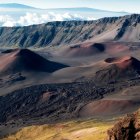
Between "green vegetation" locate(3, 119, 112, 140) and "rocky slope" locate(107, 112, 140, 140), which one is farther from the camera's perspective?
"green vegetation" locate(3, 119, 112, 140)

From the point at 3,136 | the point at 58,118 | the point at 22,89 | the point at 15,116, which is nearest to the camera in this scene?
the point at 3,136

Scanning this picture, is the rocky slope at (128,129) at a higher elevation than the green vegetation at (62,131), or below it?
higher

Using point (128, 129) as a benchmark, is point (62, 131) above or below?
below

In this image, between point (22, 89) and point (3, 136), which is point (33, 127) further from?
point (22, 89)

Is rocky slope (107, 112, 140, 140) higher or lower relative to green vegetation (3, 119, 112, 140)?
higher

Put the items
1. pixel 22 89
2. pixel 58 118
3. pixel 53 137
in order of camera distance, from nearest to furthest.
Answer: pixel 53 137 → pixel 58 118 → pixel 22 89

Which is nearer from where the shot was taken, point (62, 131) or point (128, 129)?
point (128, 129)

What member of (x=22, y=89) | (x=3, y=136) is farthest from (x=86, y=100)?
(x=3, y=136)

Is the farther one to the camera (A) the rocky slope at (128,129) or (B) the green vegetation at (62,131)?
(B) the green vegetation at (62,131)

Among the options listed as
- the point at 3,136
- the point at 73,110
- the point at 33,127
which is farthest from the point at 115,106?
the point at 3,136

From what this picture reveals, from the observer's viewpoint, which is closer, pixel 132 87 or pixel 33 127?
pixel 33 127
